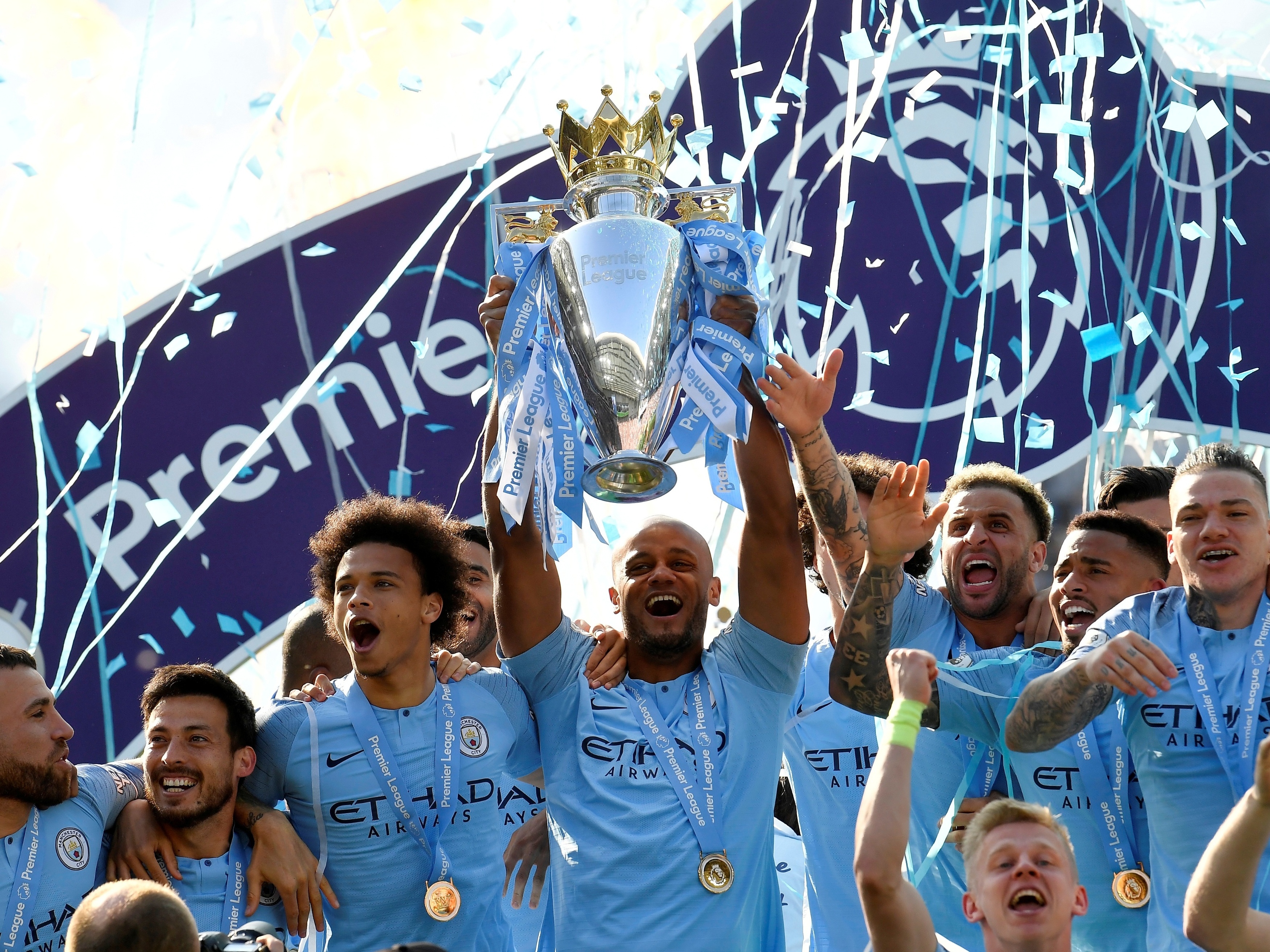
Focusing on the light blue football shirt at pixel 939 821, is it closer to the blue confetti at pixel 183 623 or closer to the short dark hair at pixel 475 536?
the short dark hair at pixel 475 536

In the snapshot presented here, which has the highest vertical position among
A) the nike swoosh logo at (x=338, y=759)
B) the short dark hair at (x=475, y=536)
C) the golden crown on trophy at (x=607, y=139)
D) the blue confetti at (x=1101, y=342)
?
the blue confetti at (x=1101, y=342)

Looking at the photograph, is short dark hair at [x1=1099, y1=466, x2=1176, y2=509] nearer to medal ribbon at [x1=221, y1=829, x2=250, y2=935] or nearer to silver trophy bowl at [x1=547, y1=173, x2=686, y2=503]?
silver trophy bowl at [x1=547, y1=173, x2=686, y2=503]

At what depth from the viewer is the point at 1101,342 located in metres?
5.44

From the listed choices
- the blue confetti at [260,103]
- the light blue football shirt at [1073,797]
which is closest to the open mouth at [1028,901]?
the light blue football shirt at [1073,797]

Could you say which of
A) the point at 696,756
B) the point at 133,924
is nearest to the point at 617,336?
the point at 696,756

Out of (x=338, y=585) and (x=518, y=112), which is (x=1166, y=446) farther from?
(x=338, y=585)

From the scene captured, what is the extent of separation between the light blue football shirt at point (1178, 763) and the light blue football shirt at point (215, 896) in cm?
229

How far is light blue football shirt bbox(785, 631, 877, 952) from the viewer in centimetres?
432

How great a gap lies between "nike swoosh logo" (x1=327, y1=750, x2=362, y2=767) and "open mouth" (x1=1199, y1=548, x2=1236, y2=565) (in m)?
2.40

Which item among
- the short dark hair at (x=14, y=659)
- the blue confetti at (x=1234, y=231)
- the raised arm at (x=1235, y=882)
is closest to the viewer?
the raised arm at (x=1235, y=882)

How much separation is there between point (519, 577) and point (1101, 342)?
2.83 m

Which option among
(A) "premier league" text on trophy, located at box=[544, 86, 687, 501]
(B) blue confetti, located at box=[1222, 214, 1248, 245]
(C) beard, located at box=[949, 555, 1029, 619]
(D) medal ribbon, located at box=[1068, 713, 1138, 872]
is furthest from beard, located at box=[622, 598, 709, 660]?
(B) blue confetti, located at box=[1222, 214, 1248, 245]

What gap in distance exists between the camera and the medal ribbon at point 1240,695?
11.3 ft

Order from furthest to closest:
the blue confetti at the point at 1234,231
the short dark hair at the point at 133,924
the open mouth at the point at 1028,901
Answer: the blue confetti at the point at 1234,231 < the open mouth at the point at 1028,901 < the short dark hair at the point at 133,924
